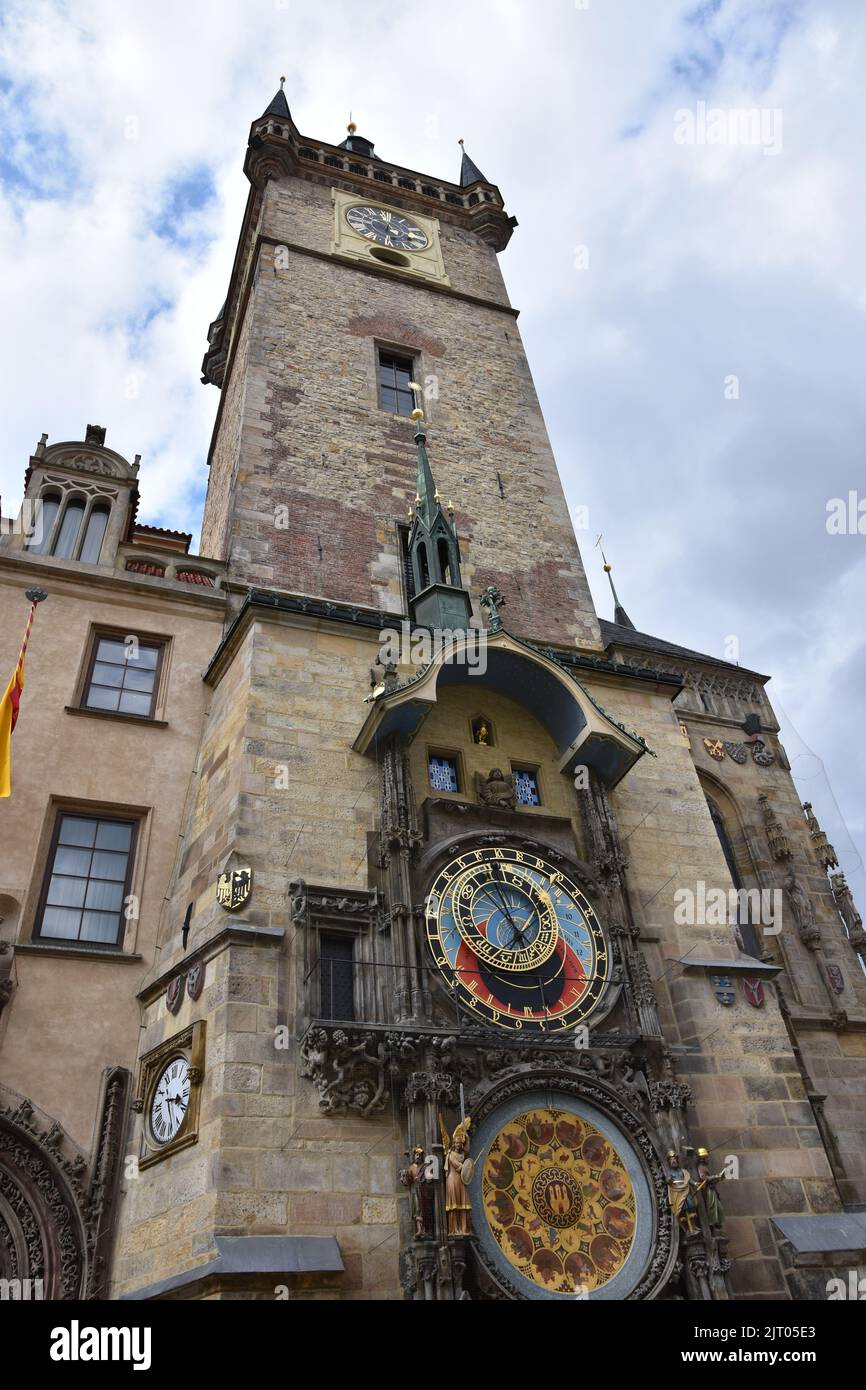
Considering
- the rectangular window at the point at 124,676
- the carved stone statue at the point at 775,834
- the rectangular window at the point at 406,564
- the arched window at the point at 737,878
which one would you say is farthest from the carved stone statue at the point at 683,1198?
the rectangular window at the point at 406,564

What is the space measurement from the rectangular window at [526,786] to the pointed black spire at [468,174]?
19.7m

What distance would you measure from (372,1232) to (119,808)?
5.35 metres

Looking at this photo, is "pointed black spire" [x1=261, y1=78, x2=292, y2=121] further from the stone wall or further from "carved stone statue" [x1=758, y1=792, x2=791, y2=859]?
"carved stone statue" [x1=758, y1=792, x2=791, y2=859]

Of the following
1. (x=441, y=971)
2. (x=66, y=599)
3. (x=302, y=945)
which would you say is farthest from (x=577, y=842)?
(x=66, y=599)

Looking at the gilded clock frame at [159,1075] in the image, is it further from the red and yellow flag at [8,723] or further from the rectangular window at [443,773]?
the rectangular window at [443,773]

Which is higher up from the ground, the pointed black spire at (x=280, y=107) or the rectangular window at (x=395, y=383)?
the pointed black spire at (x=280, y=107)

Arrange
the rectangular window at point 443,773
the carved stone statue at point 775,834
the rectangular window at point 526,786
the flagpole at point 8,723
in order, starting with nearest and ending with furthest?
the flagpole at point 8,723 → the rectangular window at point 443,773 → the rectangular window at point 526,786 → the carved stone statue at point 775,834

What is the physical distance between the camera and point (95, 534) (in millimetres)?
13773

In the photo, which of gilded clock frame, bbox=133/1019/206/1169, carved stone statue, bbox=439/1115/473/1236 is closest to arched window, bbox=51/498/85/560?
gilded clock frame, bbox=133/1019/206/1169

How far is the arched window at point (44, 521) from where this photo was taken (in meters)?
13.3

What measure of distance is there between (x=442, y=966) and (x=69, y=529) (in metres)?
8.18

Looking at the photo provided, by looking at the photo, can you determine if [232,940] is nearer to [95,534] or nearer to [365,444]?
[95,534]

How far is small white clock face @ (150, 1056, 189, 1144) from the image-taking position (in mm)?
8547
